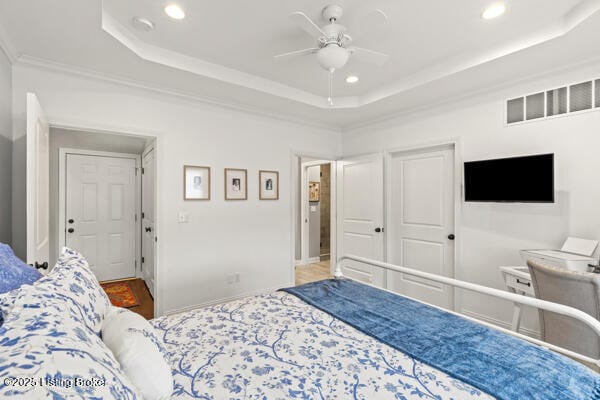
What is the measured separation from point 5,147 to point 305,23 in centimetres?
229

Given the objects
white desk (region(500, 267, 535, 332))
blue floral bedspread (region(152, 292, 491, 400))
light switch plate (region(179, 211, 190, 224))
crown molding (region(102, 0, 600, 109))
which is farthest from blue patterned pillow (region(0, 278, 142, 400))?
white desk (region(500, 267, 535, 332))

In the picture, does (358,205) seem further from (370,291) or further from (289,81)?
(370,291)

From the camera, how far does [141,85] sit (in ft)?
9.27

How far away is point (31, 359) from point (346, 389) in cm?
91

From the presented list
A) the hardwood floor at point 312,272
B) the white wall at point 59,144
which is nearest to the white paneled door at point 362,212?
the hardwood floor at point 312,272

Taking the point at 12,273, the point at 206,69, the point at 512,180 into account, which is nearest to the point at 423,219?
the point at 512,180

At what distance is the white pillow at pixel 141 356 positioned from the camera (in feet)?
2.72

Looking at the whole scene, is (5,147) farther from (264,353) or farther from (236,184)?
(264,353)

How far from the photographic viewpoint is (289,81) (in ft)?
10.0

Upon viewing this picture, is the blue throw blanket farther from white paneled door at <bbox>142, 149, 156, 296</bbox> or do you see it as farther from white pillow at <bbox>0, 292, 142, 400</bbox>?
white paneled door at <bbox>142, 149, 156, 296</bbox>

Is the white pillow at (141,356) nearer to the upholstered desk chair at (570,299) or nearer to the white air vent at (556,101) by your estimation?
the upholstered desk chair at (570,299)

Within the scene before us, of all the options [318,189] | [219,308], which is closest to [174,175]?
[219,308]

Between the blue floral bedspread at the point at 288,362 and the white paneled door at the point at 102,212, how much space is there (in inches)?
144

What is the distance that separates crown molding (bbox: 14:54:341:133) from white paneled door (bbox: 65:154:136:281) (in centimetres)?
214
